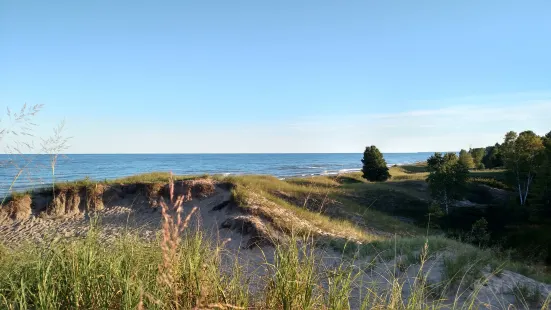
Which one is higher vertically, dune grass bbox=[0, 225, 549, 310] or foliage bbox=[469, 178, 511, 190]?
dune grass bbox=[0, 225, 549, 310]

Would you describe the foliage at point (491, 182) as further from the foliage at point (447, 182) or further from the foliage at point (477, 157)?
the foliage at point (477, 157)

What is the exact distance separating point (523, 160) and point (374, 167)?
18124 millimetres

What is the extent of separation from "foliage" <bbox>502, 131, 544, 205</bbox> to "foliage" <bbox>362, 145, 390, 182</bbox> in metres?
15.3

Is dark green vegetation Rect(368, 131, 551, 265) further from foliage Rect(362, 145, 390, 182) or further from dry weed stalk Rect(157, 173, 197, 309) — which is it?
dry weed stalk Rect(157, 173, 197, 309)

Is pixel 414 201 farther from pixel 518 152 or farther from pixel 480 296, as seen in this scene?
pixel 480 296

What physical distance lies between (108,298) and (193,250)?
928 mm

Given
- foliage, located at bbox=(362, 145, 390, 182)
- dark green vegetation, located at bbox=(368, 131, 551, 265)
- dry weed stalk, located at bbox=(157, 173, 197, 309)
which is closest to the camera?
dry weed stalk, located at bbox=(157, 173, 197, 309)

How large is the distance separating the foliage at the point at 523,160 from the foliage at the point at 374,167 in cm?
1533

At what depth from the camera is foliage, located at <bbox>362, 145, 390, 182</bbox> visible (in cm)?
5338

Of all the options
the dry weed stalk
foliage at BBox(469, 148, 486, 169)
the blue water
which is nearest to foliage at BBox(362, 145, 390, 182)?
the blue water

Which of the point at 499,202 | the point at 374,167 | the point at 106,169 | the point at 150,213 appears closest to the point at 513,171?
the point at 499,202

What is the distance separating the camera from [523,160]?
141 ft

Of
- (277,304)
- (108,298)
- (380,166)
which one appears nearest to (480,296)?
(277,304)

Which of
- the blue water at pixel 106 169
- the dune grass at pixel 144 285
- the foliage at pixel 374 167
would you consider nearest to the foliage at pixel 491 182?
the foliage at pixel 374 167
